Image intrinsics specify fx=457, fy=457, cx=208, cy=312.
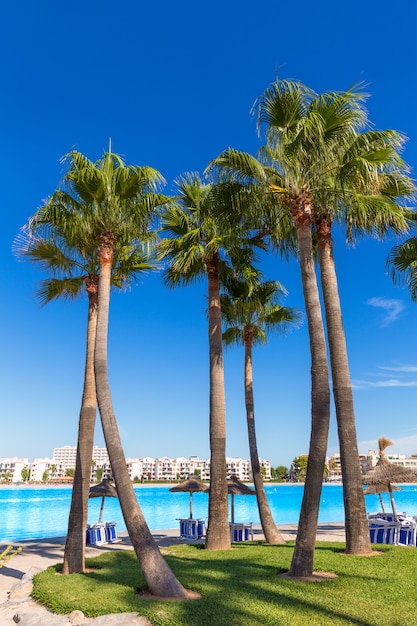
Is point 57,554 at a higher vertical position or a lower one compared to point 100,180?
lower

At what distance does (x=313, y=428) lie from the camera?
8.74 m

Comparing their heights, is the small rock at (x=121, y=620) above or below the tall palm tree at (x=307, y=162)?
below

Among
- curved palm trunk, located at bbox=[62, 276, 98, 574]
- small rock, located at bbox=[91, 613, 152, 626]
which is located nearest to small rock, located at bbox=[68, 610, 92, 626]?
small rock, located at bbox=[91, 613, 152, 626]

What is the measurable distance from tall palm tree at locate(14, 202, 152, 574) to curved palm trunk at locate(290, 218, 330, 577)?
460 cm

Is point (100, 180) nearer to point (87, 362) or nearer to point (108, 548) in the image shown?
point (87, 362)

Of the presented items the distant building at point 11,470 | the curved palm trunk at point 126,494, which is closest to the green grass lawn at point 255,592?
the curved palm trunk at point 126,494

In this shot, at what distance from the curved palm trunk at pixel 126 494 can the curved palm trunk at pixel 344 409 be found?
4.68 meters

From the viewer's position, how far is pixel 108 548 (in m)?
15.1

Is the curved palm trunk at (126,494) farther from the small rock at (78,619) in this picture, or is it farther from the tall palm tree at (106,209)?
the small rock at (78,619)

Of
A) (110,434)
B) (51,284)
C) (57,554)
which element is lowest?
(57,554)

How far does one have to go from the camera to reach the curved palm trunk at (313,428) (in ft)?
26.7

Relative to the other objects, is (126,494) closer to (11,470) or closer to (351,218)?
(351,218)

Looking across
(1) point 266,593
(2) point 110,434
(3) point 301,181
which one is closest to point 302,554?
(1) point 266,593

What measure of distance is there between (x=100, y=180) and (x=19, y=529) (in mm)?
27297
